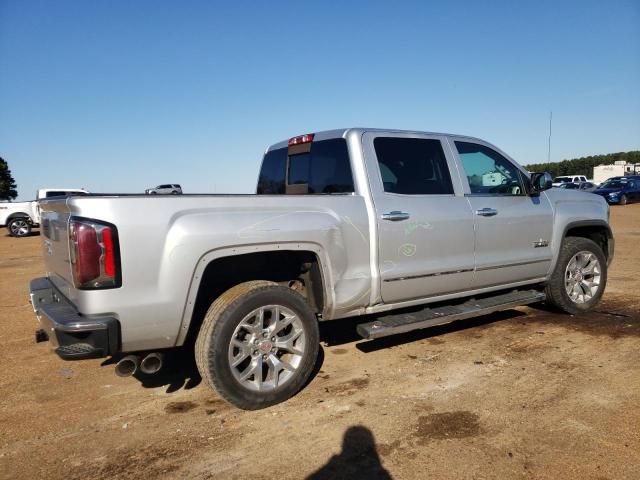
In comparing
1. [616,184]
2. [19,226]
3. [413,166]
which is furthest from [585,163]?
[413,166]

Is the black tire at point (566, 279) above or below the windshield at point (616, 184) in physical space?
below

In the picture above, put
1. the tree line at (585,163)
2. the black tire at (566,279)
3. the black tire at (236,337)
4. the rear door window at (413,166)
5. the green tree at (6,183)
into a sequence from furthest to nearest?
1. the tree line at (585,163)
2. the green tree at (6,183)
3. the black tire at (566,279)
4. the rear door window at (413,166)
5. the black tire at (236,337)

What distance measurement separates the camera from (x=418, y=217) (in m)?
3.97

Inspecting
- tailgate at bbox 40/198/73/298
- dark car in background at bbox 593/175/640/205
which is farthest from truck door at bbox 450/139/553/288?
dark car in background at bbox 593/175/640/205

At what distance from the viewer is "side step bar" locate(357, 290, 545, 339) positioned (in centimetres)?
377

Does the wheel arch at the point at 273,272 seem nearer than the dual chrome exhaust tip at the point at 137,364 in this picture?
No

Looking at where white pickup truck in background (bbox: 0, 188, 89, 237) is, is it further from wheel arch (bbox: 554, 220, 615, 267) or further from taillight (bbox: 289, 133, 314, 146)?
wheel arch (bbox: 554, 220, 615, 267)

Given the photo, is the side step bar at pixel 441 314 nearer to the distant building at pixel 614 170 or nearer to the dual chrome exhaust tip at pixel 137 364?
the dual chrome exhaust tip at pixel 137 364

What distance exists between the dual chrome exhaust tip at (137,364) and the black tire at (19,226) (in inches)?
738

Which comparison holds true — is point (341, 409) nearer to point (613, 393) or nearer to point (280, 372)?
point (280, 372)

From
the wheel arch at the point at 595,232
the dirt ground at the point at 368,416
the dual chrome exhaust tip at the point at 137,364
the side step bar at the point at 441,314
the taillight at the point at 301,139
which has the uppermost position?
the taillight at the point at 301,139

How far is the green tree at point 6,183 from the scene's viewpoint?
53.4 m

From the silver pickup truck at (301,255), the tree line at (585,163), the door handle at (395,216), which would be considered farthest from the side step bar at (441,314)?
the tree line at (585,163)

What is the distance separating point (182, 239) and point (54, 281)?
1313 millimetres
